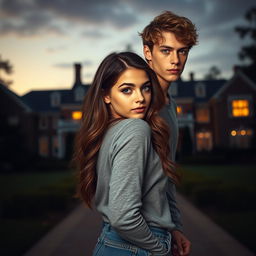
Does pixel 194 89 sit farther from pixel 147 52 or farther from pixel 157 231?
pixel 157 231

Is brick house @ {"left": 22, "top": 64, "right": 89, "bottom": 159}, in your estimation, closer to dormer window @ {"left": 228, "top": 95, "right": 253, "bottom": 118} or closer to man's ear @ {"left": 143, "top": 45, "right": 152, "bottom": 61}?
dormer window @ {"left": 228, "top": 95, "right": 253, "bottom": 118}

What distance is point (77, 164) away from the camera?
91.2 inches

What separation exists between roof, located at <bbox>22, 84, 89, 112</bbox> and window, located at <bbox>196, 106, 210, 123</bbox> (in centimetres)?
1191

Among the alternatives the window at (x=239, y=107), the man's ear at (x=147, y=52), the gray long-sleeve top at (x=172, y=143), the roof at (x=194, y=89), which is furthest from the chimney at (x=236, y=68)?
the gray long-sleeve top at (x=172, y=143)

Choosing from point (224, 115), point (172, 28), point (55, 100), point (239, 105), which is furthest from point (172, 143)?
point (55, 100)

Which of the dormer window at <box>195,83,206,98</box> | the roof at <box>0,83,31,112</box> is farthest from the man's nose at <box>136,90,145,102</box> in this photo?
the dormer window at <box>195,83,206,98</box>

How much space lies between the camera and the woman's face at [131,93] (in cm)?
209

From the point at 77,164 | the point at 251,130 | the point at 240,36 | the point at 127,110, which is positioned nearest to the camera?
the point at 127,110

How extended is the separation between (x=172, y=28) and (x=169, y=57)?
0.63 ft

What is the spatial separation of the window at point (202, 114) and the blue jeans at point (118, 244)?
124ft

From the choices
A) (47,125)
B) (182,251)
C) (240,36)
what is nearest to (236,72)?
(240,36)

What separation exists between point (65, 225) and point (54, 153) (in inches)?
1282

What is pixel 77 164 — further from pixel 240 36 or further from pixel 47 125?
pixel 47 125

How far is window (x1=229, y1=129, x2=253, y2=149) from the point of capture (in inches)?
1395
